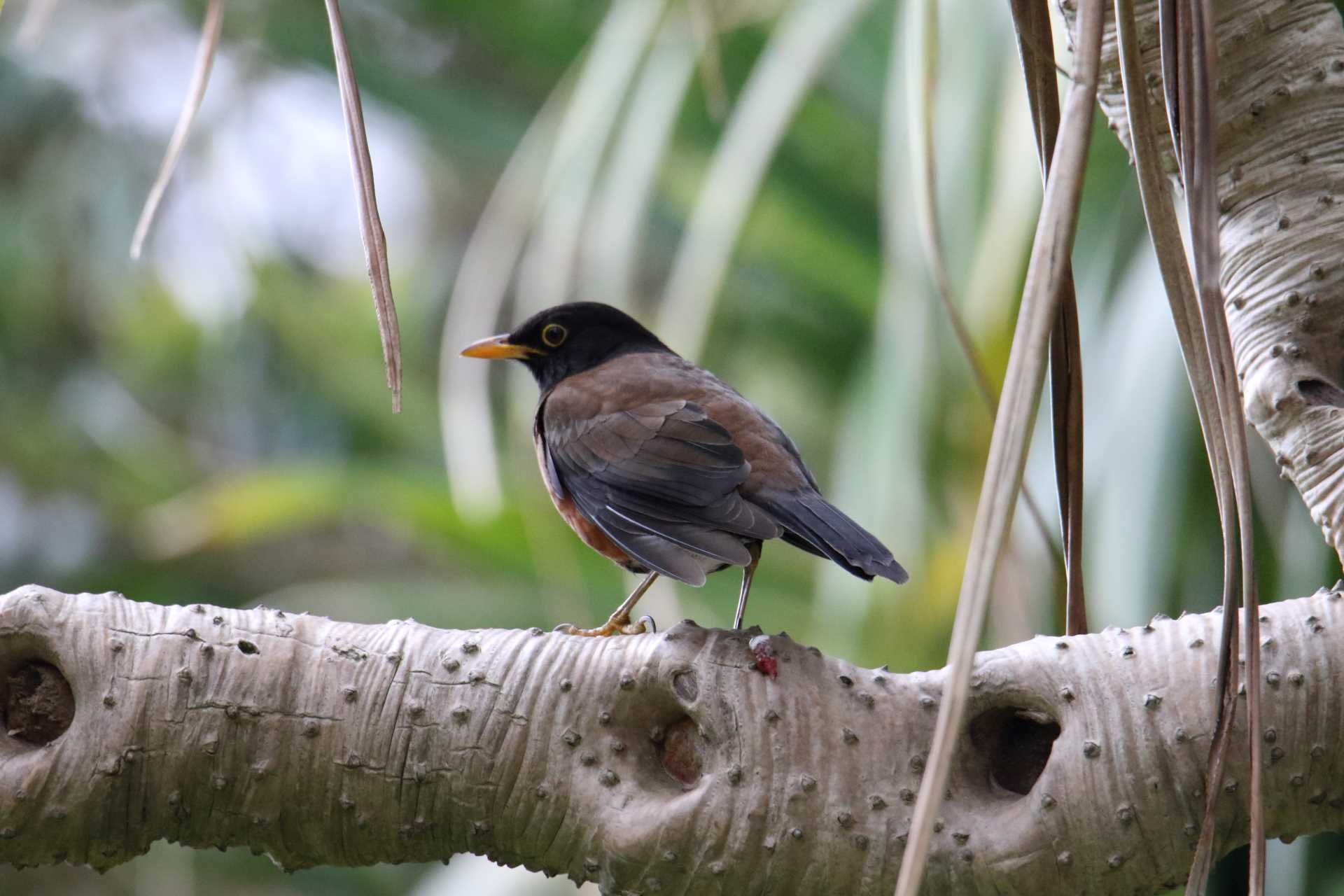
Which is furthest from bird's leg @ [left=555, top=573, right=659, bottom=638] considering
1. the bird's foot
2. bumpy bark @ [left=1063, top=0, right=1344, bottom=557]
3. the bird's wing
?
bumpy bark @ [left=1063, top=0, right=1344, bottom=557]

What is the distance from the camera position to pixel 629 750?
1684 mm

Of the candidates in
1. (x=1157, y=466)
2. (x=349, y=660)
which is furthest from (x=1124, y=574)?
(x=349, y=660)

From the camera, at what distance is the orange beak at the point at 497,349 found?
10.8ft

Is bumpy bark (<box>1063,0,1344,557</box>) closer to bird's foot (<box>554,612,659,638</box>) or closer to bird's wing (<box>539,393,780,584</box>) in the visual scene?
bird's wing (<box>539,393,780,584</box>)

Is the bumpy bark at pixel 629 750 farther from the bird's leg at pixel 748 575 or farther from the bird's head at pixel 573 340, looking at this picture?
the bird's head at pixel 573 340

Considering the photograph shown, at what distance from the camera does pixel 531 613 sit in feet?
19.2

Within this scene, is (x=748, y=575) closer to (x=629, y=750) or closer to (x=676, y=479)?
(x=676, y=479)

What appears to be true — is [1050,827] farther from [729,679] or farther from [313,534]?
[313,534]

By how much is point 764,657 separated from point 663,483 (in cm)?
77

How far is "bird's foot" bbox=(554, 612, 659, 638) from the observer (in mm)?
2514

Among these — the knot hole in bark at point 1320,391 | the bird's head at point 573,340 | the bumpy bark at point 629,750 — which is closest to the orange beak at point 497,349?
the bird's head at point 573,340

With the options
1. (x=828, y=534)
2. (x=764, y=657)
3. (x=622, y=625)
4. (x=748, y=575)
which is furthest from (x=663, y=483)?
(x=764, y=657)

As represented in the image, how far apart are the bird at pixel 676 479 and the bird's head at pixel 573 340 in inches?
4.9

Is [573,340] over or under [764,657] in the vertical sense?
over
